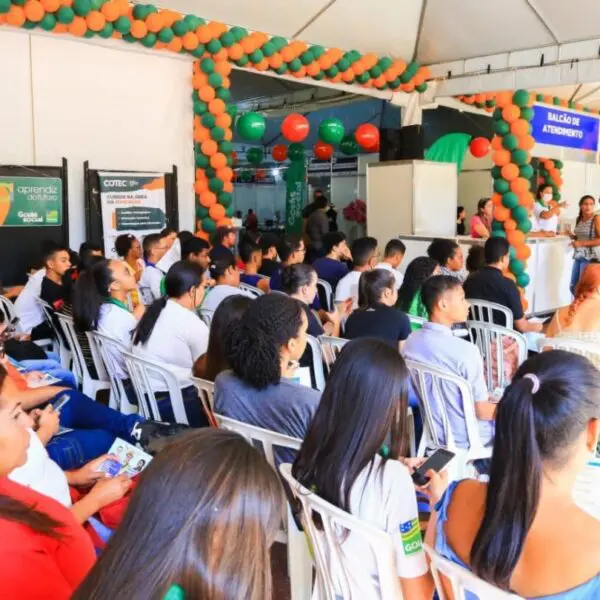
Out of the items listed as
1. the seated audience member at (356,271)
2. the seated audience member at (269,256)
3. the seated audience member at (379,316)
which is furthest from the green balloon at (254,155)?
the seated audience member at (379,316)

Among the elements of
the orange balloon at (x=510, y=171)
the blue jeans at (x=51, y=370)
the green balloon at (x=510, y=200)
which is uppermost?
the orange balloon at (x=510, y=171)

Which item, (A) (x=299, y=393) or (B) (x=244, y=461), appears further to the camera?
(A) (x=299, y=393)

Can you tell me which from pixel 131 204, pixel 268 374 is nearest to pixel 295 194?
pixel 131 204

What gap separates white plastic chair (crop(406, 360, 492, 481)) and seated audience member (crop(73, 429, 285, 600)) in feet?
5.92

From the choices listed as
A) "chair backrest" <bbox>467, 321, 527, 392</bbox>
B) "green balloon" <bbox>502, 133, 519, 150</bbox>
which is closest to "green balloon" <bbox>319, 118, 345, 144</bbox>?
"green balloon" <bbox>502, 133, 519, 150</bbox>

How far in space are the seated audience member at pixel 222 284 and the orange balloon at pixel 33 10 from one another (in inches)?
107

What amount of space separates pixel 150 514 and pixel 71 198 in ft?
18.9

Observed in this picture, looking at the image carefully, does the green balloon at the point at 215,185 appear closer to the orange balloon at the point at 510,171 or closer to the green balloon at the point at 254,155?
the orange balloon at the point at 510,171

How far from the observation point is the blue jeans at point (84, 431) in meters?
2.45

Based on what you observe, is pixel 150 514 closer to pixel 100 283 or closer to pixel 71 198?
pixel 100 283

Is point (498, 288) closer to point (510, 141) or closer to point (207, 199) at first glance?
point (510, 141)

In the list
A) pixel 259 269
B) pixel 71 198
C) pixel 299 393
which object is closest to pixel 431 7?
pixel 259 269

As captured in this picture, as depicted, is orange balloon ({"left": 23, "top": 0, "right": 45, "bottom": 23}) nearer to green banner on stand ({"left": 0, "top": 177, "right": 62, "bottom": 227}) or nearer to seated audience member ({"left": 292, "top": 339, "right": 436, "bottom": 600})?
green banner on stand ({"left": 0, "top": 177, "right": 62, "bottom": 227})

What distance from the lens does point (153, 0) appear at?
6023mm
